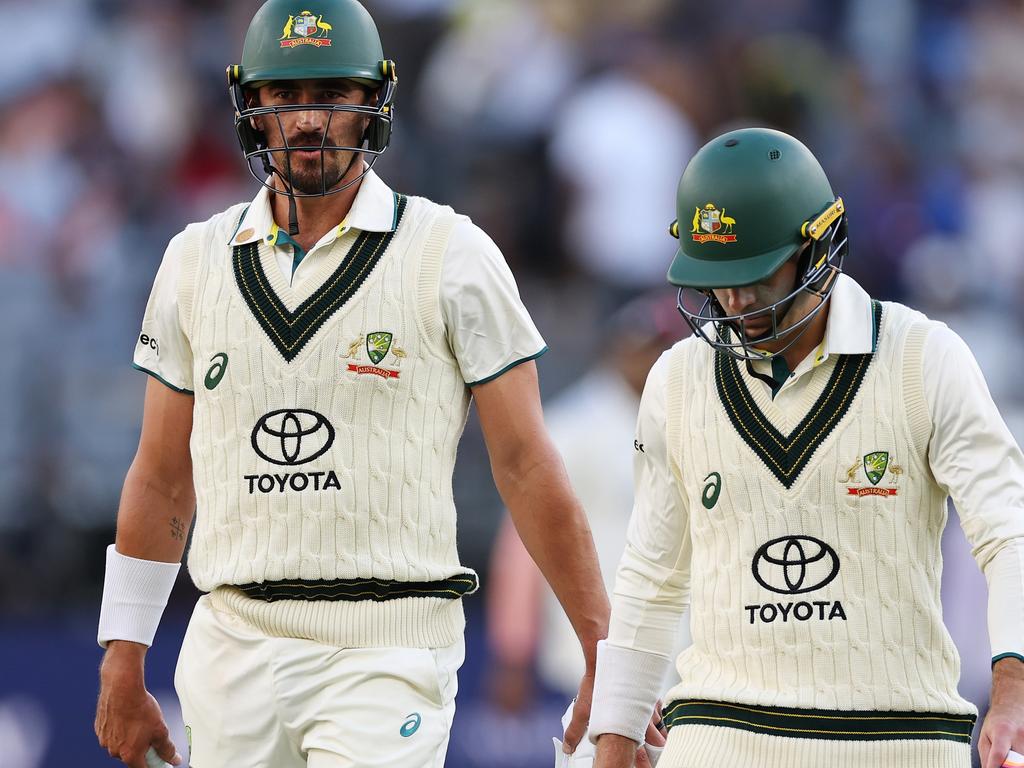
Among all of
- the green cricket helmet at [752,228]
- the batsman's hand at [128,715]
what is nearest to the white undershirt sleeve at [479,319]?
the green cricket helmet at [752,228]

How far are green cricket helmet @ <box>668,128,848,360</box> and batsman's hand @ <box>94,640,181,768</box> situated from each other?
1587mm

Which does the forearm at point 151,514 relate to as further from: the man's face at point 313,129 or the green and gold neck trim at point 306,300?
the man's face at point 313,129

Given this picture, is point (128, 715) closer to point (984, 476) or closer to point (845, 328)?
point (845, 328)

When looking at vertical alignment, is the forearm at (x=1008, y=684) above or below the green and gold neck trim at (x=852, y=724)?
above

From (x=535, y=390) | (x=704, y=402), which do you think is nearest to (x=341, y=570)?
(x=535, y=390)

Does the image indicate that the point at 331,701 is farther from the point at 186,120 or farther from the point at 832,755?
the point at 186,120

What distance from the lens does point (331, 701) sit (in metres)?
3.99

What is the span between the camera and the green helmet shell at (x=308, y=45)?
420cm

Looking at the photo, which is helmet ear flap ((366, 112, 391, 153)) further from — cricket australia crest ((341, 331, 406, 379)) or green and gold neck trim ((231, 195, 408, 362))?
cricket australia crest ((341, 331, 406, 379))

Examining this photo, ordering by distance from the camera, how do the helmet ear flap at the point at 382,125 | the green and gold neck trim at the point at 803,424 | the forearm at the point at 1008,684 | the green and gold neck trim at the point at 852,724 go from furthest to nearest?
1. the helmet ear flap at the point at 382,125
2. the green and gold neck trim at the point at 803,424
3. the green and gold neck trim at the point at 852,724
4. the forearm at the point at 1008,684

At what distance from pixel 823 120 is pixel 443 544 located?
6894 mm

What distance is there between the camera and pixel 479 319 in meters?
4.18

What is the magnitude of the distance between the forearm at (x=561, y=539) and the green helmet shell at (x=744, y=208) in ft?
2.01

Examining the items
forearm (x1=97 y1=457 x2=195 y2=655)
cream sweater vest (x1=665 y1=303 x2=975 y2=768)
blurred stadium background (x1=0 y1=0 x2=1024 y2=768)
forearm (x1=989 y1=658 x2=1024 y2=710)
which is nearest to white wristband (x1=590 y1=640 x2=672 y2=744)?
cream sweater vest (x1=665 y1=303 x2=975 y2=768)
